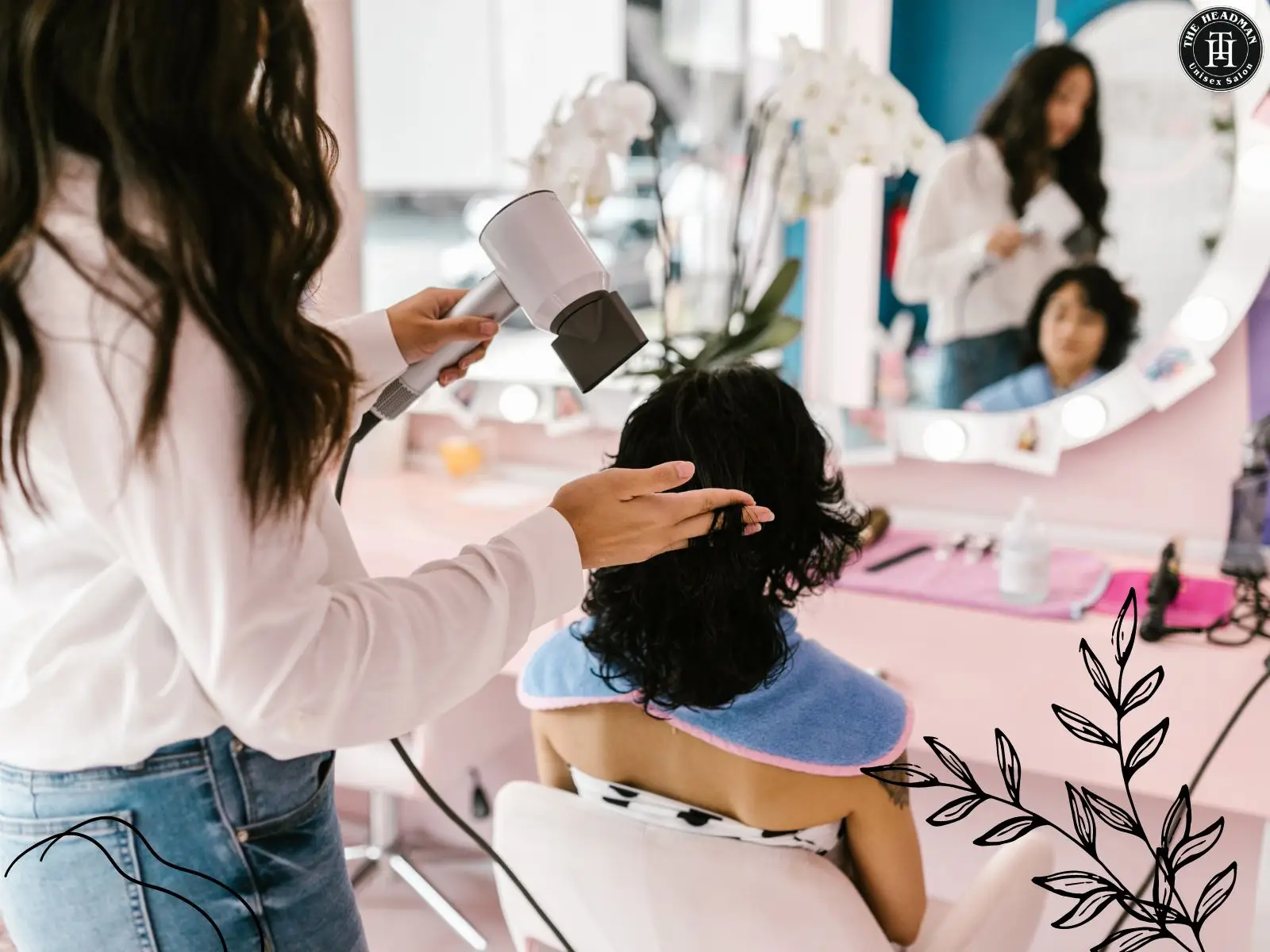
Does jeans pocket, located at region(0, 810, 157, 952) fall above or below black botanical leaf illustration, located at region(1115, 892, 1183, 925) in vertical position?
below

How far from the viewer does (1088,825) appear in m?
0.52

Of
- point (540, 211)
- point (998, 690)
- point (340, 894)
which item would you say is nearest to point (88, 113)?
point (540, 211)

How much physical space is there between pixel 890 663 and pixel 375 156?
4.58 feet

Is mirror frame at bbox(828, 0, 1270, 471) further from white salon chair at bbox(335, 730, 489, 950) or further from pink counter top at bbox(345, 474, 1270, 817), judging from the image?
white salon chair at bbox(335, 730, 489, 950)

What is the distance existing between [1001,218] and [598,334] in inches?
36.2

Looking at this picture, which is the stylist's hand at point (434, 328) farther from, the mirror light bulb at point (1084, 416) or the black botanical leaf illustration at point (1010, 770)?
the mirror light bulb at point (1084, 416)

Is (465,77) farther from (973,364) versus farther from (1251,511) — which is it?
(1251,511)

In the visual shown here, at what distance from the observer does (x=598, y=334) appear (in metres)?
0.73

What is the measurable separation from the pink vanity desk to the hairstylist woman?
20.6 inches

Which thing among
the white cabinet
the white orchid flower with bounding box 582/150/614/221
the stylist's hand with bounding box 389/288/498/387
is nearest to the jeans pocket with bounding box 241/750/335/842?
the stylist's hand with bounding box 389/288/498/387

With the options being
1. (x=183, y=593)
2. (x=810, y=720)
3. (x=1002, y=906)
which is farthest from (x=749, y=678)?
(x=183, y=593)

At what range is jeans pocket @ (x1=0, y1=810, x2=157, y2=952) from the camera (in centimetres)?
70

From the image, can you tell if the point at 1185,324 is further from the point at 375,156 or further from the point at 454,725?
the point at 375,156

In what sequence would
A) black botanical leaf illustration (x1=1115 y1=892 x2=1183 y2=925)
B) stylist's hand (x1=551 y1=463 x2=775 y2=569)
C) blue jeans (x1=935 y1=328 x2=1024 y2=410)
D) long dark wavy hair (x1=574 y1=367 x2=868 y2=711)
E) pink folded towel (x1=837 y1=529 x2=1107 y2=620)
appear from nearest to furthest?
black botanical leaf illustration (x1=1115 y1=892 x2=1183 y2=925) → stylist's hand (x1=551 y1=463 x2=775 y2=569) → long dark wavy hair (x1=574 y1=367 x2=868 y2=711) → pink folded towel (x1=837 y1=529 x2=1107 y2=620) → blue jeans (x1=935 y1=328 x2=1024 y2=410)
